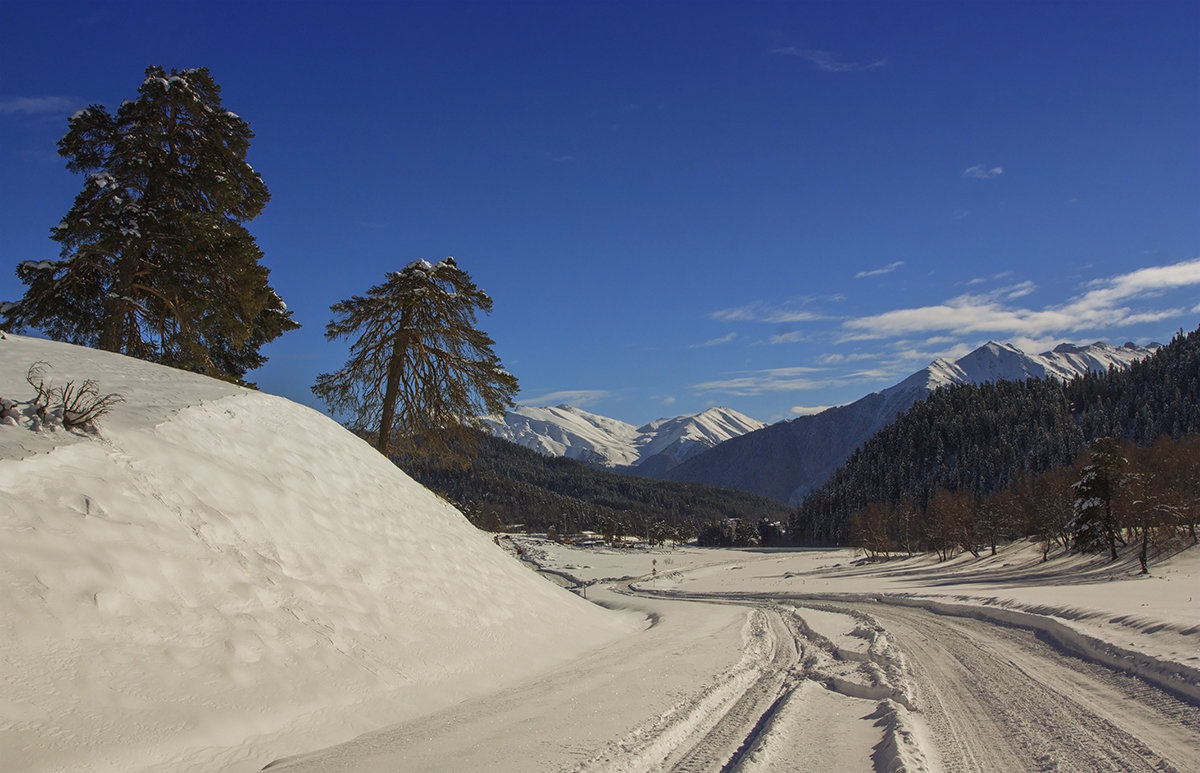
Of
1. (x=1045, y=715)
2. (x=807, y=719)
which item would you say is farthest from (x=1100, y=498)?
(x=807, y=719)

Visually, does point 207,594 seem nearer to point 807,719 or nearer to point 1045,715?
point 807,719

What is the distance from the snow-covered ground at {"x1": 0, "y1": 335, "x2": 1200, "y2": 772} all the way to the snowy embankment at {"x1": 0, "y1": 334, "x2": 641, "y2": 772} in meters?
0.02

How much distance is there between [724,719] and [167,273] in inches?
608

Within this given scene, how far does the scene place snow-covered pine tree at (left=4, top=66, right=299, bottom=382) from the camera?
1423 centimetres

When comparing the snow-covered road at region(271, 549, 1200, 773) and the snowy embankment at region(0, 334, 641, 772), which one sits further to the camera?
the snow-covered road at region(271, 549, 1200, 773)

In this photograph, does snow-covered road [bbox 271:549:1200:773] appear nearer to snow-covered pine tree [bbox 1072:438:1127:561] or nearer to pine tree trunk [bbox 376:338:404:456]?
pine tree trunk [bbox 376:338:404:456]

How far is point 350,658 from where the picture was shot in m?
7.10

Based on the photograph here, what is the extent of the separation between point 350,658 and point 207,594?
1658mm

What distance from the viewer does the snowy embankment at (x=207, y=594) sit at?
4.83m

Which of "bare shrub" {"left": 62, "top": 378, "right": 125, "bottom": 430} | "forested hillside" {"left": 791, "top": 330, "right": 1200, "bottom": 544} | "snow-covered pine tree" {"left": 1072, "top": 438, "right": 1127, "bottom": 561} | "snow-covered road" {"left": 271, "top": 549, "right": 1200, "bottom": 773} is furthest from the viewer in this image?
"forested hillside" {"left": 791, "top": 330, "right": 1200, "bottom": 544}

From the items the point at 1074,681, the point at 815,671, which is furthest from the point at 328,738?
the point at 1074,681

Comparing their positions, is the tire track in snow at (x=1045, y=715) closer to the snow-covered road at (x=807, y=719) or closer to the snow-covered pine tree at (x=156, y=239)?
the snow-covered road at (x=807, y=719)

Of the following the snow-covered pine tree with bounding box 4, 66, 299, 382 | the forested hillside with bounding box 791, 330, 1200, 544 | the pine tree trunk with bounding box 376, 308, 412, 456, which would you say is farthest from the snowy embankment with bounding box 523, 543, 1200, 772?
the forested hillside with bounding box 791, 330, 1200, 544

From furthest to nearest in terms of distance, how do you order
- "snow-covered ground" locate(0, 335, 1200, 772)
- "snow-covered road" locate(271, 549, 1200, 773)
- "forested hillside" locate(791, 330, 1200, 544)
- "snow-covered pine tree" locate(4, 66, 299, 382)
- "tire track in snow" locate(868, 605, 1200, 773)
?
"forested hillside" locate(791, 330, 1200, 544)
"snow-covered pine tree" locate(4, 66, 299, 382)
"tire track in snow" locate(868, 605, 1200, 773)
"snow-covered road" locate(271, 549, 1200, 773)
"snow-covered ground" locate(0, 335, 1200, 772)
